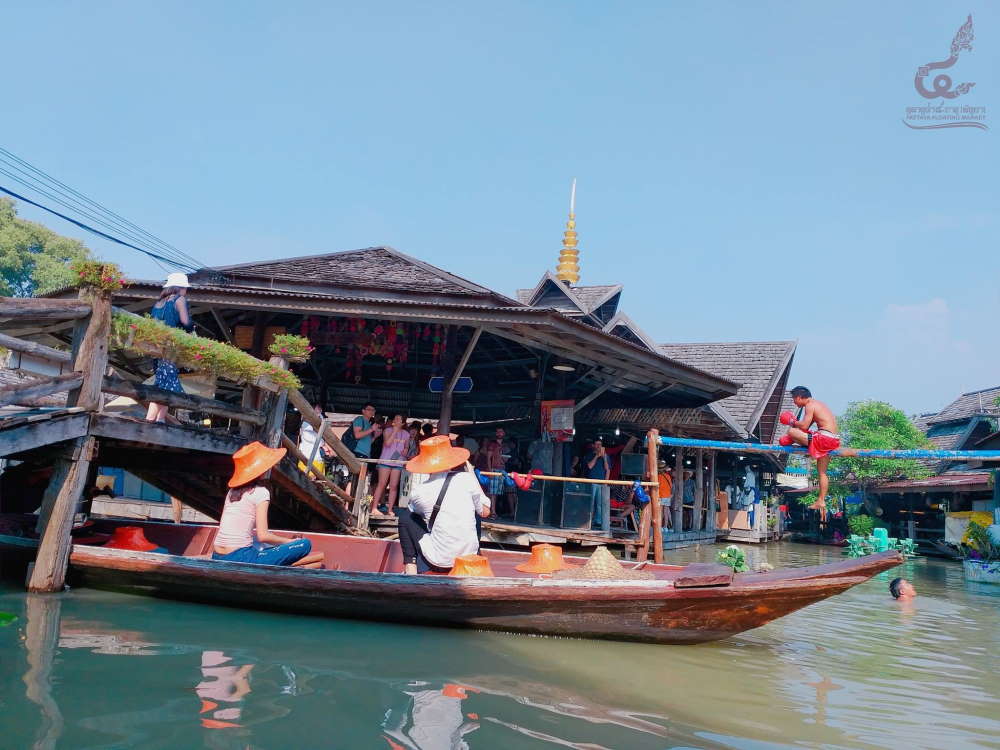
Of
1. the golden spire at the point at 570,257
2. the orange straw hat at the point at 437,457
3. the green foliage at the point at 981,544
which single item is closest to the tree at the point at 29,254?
the golden spire at the point at 570,257

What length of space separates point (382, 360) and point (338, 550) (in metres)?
6.36

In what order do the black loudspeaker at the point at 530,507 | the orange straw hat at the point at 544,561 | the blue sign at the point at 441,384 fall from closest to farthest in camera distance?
the orange straw hat at the point at 544,561 → the black loudspeaker at the point at 530,507 → the blue sign at the point at 441,384

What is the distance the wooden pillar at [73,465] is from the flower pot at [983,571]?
579 inches

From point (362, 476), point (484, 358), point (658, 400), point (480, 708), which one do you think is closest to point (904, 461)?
point (658, 400)

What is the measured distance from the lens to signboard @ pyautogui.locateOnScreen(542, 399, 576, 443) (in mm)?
11500

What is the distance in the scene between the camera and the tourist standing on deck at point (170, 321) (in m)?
7.18

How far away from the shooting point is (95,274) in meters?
6.11

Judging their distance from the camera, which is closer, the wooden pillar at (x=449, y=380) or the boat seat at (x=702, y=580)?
the boat seat at (x=702, y=580)

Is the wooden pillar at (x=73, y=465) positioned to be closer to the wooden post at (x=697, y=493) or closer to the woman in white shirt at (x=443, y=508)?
the woman in white shirt at (x=443, y=508)

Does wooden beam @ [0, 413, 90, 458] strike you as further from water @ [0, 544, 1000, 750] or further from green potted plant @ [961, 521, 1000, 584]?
green potted plant @ [961, 521, 1000, 584]

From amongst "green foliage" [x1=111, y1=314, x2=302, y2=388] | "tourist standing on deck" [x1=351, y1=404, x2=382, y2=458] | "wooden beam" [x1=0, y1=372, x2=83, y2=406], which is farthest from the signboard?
"wooden beam" [x1=0, y1=372, x2=83, y2=406]

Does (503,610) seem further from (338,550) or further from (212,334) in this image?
(212,334)

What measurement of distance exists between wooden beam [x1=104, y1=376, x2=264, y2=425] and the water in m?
1.67

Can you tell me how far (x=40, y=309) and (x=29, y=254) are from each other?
29.4 m
